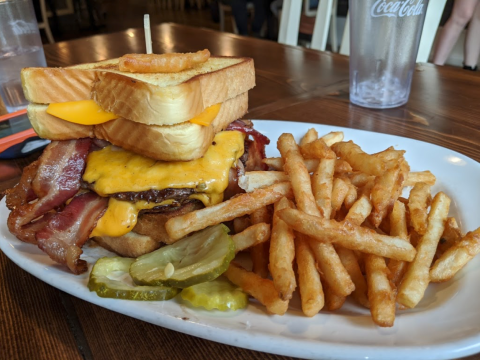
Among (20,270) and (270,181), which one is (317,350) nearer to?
(270,181)

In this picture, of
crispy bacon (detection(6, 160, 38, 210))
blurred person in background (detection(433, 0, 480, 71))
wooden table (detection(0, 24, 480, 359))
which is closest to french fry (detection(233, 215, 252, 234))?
wooden table (detection(0, 24, 480, 359))

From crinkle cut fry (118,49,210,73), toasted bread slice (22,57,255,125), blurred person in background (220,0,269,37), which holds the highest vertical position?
crinkle cut fry (118,49,210,73)

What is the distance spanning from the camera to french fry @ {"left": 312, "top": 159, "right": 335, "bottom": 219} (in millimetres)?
1282

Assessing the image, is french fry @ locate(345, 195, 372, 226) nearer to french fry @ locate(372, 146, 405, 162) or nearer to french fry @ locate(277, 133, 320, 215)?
french fry @ locate(277, 133, 320, 215)

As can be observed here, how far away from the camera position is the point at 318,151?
58.6 inches

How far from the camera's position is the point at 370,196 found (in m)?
1.36

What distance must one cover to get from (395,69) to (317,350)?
6.43 feet

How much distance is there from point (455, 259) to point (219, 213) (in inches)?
26.7

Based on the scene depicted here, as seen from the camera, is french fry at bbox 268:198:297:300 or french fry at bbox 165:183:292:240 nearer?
french fry at bbox 268:198:297:300

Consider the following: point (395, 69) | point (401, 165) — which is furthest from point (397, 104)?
point (401, 165)

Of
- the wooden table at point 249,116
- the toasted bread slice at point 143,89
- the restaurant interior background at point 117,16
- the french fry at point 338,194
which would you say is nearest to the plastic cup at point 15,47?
the wooden table at point 249,116

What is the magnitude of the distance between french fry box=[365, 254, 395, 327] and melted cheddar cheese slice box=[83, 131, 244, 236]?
0.58m

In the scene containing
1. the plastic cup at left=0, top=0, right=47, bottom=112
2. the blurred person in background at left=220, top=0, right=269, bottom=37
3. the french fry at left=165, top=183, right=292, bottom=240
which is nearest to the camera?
the french fry at left=165, top=183, right=292, bottom=240

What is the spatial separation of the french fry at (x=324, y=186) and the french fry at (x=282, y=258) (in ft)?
0.35
